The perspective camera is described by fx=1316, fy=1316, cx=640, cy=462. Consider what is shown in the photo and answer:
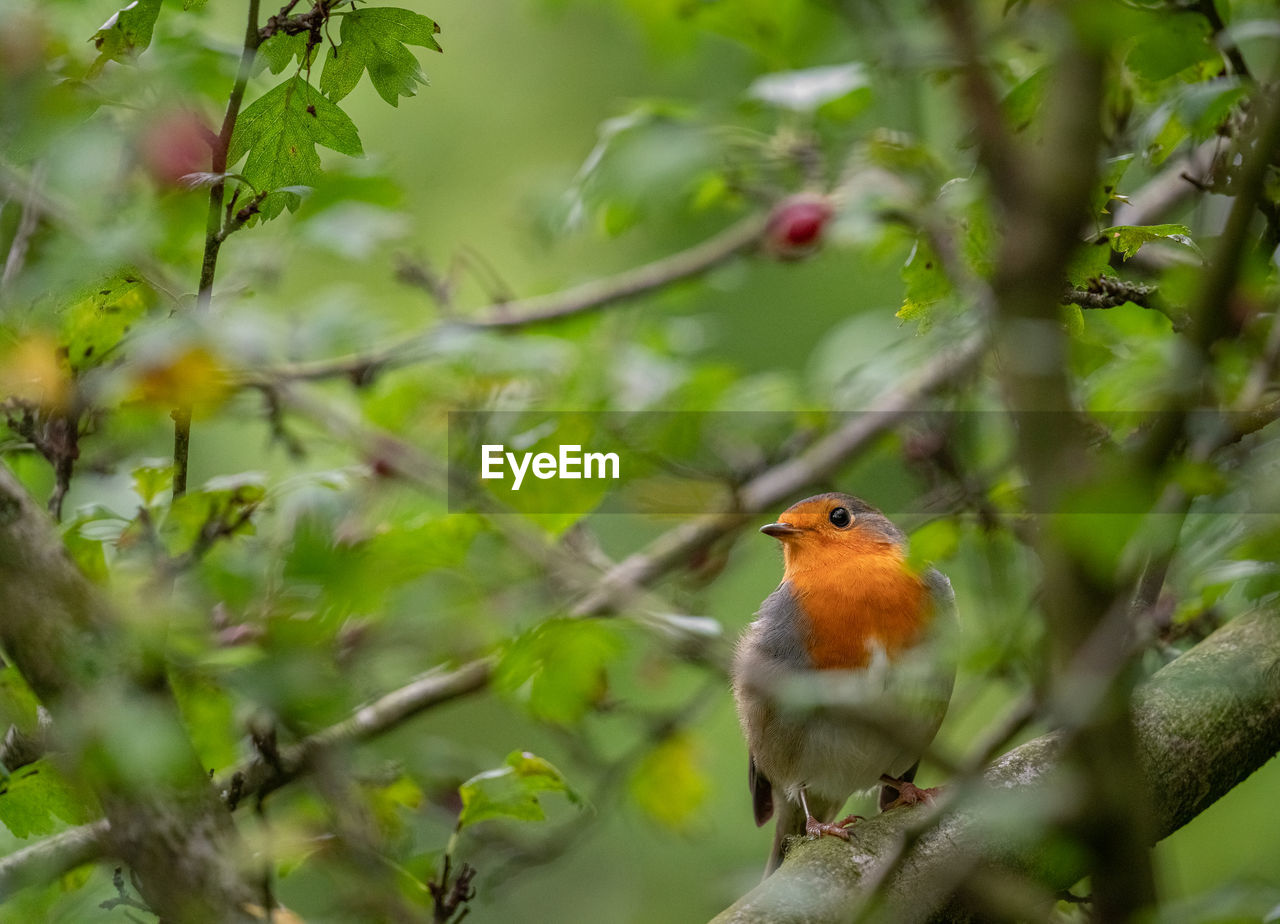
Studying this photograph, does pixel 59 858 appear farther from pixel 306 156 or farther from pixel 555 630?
pixel 306 156

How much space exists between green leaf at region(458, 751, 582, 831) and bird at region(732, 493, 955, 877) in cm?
63

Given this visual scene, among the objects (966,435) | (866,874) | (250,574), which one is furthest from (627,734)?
(250,574)

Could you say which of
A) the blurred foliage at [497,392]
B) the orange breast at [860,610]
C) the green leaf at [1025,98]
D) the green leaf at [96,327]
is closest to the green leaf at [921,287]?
the blurred foliage at [497,392]

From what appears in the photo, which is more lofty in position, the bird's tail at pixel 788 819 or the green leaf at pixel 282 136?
the green leaf at pixel 282 136

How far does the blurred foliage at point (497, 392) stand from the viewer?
147 centimetres

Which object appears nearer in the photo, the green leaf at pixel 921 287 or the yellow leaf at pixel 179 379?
the yellow leaf at pixel 179 379

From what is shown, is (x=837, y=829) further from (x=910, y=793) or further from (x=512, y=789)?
(x=910, y=793)

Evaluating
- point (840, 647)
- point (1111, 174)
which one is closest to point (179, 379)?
point (1111, 174)

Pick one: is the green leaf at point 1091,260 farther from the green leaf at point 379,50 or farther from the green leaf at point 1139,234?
A: the green leaf at point 379,50

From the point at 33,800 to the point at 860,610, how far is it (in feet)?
5.89

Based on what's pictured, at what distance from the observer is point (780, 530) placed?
325 cm

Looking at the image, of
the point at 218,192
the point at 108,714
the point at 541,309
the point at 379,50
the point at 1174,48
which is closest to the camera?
the point at 108,714

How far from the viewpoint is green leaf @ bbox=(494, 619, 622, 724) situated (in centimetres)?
193

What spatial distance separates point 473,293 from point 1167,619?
4.79 metres
